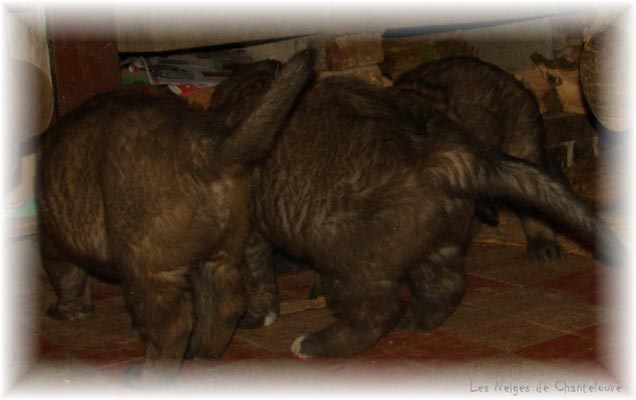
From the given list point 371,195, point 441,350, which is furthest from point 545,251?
point 371,195

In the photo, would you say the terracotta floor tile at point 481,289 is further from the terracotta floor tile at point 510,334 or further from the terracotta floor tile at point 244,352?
the terracotta floor tile at point 244,352

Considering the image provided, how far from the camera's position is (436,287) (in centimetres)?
428

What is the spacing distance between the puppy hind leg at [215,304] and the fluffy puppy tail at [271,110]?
57 cm

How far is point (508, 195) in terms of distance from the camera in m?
3.78

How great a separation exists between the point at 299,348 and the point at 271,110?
1.18m

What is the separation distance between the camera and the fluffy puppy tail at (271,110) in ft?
11.1

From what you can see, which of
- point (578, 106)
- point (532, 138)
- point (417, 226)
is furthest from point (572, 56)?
point (417, 226)

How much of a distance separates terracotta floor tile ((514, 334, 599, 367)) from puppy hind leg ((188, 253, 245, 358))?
1264 mm

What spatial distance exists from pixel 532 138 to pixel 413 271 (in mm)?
1498

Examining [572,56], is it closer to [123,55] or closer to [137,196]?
[123,55]

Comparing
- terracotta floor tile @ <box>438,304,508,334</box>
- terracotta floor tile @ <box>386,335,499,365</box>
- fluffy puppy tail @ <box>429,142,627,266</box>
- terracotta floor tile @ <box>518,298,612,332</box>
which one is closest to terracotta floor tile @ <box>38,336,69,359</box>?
terracotta floor tile @ <box>386,335,499,365</box>

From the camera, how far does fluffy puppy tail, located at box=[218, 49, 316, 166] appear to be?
11.1ft

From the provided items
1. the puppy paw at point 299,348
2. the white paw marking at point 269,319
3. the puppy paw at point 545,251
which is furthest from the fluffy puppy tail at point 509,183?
the puppy paw at point 545,251

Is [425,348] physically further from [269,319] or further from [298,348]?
[269,319]
